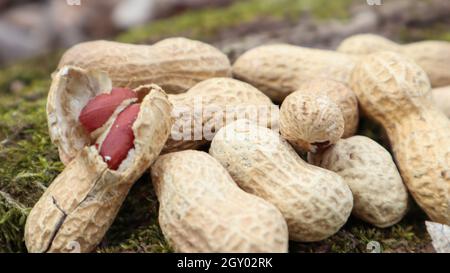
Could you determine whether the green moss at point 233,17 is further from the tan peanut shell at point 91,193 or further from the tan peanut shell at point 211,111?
the tan peanut shell at point 91,193

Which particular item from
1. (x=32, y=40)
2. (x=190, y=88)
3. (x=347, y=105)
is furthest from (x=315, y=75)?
(x=32, y=40)

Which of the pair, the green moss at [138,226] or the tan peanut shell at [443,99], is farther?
the tan peanut shell at [443,99]

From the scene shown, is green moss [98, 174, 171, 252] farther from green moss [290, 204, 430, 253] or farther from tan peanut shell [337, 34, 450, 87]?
tan peanut shell [337, 34, 450, 87]

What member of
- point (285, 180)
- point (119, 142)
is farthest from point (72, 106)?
point (285, 180)

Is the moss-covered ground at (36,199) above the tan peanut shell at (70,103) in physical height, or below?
below

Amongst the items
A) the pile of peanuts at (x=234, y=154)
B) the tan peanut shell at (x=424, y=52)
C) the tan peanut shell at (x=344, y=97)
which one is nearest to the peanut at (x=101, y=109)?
the pile of peanuts at (x=234, y=154)

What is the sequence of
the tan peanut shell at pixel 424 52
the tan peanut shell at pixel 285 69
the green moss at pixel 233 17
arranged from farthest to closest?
the green moss at pixel 233 17 < the tan peanut shell at pixel 424 52 < the tan peanut shell at pixel 285 69

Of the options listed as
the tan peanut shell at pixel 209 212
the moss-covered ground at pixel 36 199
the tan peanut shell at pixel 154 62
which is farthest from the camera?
the tan peanut shell at pixel 154 62
